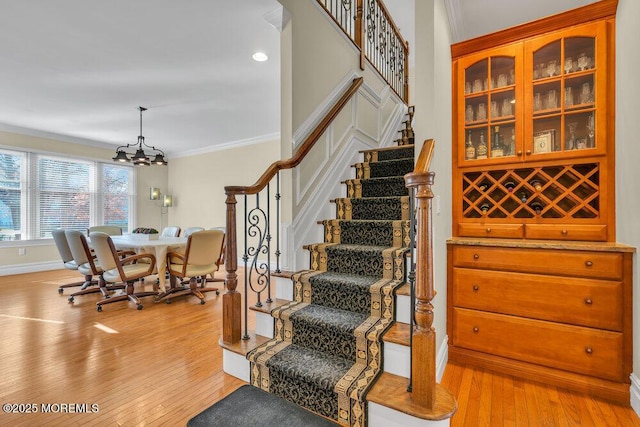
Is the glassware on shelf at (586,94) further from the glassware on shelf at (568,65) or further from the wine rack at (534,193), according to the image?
the wine rack at (534,193)

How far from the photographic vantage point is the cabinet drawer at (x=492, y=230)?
2.27m

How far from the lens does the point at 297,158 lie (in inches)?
93.7

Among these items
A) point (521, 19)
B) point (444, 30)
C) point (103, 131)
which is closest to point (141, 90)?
point (103, 131)

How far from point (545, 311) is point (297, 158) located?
6.78ft

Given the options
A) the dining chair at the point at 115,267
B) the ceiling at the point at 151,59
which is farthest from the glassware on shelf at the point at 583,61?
the dining chair at the point at 115,267

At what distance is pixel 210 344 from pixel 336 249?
1394 mm

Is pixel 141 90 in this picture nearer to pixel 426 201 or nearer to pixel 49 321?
pixel 49 321

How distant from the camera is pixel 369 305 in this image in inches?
77.4

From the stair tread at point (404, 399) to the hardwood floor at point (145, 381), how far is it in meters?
0.35

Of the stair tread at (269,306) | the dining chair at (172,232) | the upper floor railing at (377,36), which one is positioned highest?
the upper floor railing at (377,36)

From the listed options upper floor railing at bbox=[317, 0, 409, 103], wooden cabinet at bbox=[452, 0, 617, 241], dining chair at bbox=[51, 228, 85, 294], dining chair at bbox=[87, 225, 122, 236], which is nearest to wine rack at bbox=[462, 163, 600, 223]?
wooden cabinet at bbox=[452, 0, 617, 241]

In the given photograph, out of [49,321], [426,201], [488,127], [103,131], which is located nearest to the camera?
[426,201]

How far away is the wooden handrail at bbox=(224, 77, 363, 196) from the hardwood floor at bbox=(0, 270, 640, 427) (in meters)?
1.27

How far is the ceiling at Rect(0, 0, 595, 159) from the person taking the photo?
2.52 m
